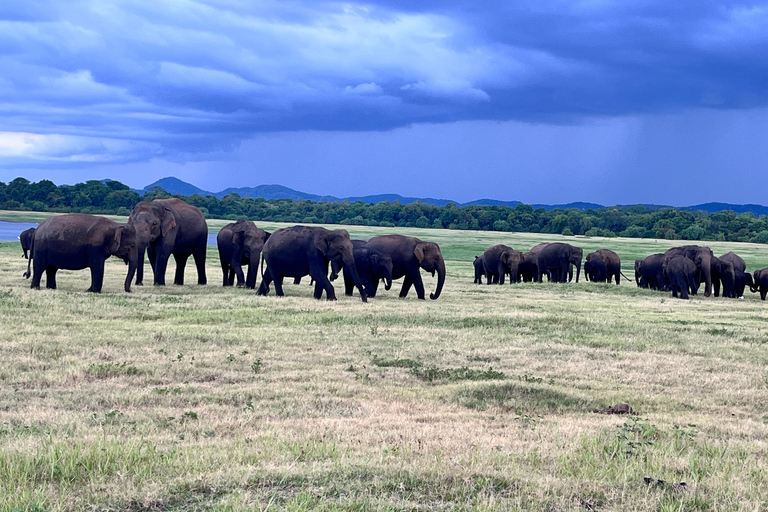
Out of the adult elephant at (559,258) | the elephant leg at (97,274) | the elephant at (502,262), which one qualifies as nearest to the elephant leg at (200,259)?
the elephant leg at (97,274)

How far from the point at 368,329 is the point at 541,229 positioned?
413 feet

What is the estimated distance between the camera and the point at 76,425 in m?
9.09

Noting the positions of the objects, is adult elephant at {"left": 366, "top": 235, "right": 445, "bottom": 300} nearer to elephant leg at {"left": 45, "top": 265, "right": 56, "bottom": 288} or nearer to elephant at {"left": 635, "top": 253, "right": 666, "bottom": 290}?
elephant leg at {"left": 45, "top": 265, "right": 56, "bottom": 288}

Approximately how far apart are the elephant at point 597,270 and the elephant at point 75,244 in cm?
2956

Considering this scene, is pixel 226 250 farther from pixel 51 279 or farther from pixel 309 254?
pixel 51 279

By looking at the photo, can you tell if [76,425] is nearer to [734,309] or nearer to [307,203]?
[734,309]

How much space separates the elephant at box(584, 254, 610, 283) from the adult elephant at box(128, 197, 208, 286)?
2409cm

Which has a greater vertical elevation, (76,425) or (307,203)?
(307,203)

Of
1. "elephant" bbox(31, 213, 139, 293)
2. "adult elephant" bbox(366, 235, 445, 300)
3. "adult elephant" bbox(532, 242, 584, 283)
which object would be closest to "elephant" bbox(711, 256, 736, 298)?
"adult elephant" bbox(532, 242, 584, 283)

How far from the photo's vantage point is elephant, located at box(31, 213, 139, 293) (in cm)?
2352

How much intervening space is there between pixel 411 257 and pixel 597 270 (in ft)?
67.7

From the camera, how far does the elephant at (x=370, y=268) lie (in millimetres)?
27984

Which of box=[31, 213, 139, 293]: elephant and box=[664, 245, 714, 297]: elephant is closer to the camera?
box=[31, 213, 139, 293]: elephant

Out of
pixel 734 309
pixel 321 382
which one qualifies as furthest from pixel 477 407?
pixel 734 309
